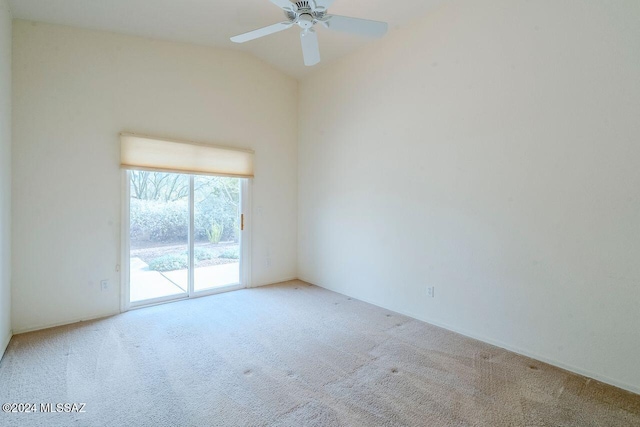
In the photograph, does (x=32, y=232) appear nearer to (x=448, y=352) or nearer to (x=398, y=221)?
(x=398, y=221)

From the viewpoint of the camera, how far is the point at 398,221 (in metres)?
3.53

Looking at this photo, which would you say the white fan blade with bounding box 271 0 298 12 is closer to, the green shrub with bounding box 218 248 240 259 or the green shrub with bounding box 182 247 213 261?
the green shrub with bounding box 182 247 213 261

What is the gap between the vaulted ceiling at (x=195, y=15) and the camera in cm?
282

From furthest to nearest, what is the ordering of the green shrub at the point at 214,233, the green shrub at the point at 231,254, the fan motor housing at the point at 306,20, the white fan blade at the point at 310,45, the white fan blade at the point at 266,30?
the green shrub at the point at 231,254, the green shrub at the point at 214,233, the white fan blade at the point at 310,45, the white fan blade at the point at 266,30, the fan motor housing at the point at 306,20

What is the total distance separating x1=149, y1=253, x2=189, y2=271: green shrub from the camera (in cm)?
374

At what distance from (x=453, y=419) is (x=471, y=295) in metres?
1.38

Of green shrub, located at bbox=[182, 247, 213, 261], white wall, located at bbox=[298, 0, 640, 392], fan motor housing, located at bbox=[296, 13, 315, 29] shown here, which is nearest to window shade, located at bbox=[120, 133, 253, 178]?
green shrub, located at bbox=[182, 247, 213, 261]

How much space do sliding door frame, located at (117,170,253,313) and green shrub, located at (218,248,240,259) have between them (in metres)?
0.07

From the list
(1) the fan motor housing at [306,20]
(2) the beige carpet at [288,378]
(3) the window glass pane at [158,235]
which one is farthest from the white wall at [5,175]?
(1) the fan motor housing at [306,20]

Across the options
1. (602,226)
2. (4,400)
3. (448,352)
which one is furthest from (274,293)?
(602,226)

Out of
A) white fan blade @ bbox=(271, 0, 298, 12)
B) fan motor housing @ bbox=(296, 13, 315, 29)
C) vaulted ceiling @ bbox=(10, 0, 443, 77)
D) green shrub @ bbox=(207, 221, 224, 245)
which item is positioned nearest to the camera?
white fan blade @ bbox=(271, 0, 298, 12)

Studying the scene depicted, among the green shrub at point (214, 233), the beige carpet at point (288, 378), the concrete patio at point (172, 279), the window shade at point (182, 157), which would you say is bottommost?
the beige carpet at point (288, 378)

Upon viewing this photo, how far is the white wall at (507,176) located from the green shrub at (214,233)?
5.87ft

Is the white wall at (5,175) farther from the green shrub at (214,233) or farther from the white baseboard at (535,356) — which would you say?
the white baseboard at (535,356)
